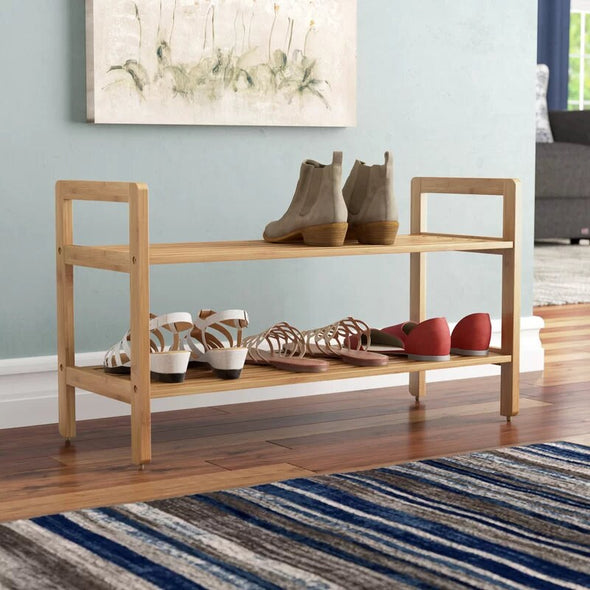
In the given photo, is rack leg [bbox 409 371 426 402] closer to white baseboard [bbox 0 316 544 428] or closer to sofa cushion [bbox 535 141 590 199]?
white baseboard [bbox 0 316 544 428]

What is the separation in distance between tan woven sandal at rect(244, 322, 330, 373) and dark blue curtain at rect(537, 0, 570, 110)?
538 centimetres

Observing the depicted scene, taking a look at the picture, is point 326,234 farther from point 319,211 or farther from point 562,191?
point 562,191

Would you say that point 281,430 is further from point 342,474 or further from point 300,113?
point 300,113

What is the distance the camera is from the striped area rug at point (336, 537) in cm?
139

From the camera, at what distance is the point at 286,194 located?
2.63m

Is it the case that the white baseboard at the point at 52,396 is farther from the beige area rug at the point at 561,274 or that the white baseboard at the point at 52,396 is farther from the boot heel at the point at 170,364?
the beige area rug at the point at 561,274

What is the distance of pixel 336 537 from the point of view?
1556 millimetres

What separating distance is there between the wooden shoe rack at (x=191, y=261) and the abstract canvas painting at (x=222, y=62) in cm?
28

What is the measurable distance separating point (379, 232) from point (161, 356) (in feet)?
1.69

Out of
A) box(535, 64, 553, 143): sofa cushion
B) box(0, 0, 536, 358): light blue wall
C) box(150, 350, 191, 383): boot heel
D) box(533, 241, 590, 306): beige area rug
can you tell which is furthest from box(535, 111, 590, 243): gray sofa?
box(150, 350, 191, 383): boot heel

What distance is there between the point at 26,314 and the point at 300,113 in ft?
2.55

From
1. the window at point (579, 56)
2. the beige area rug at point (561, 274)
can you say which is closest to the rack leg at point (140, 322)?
the beige area rug at point (561, 274)

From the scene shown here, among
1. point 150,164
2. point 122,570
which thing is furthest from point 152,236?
point 122,570

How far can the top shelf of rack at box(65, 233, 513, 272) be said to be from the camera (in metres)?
1.96
